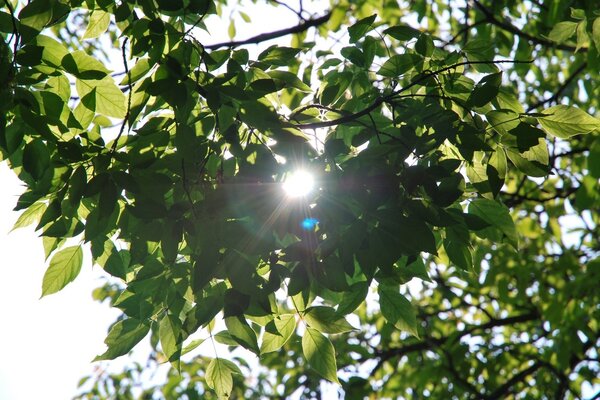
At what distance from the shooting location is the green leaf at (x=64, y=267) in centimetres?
181

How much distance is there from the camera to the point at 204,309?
5.00 feet

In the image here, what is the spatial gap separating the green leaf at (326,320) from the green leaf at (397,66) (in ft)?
2.69

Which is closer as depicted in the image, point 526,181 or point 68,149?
point 68,149

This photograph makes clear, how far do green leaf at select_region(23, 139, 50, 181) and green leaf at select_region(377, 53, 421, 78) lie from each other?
1080mm

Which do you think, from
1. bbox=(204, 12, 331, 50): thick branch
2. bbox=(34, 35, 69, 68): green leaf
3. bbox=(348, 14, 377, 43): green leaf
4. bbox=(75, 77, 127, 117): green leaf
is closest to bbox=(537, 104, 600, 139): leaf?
bbox=(348, 14, 377, 43): green leaf

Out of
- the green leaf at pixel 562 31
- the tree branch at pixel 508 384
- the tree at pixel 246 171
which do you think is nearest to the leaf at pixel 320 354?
the tree at pixel 246 171

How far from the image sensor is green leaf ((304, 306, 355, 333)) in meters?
1.72

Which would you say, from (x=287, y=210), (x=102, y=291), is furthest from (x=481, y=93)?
(x=102, y=291)

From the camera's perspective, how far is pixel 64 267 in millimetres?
1829

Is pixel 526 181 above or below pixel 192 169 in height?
above

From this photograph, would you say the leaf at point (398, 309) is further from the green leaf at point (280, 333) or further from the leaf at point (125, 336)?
the leaf at point (125, 336)

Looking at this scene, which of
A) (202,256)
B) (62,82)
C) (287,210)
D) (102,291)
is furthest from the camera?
(102,291)

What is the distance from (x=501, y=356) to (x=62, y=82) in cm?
423

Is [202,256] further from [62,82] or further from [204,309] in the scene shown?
[62,82]
